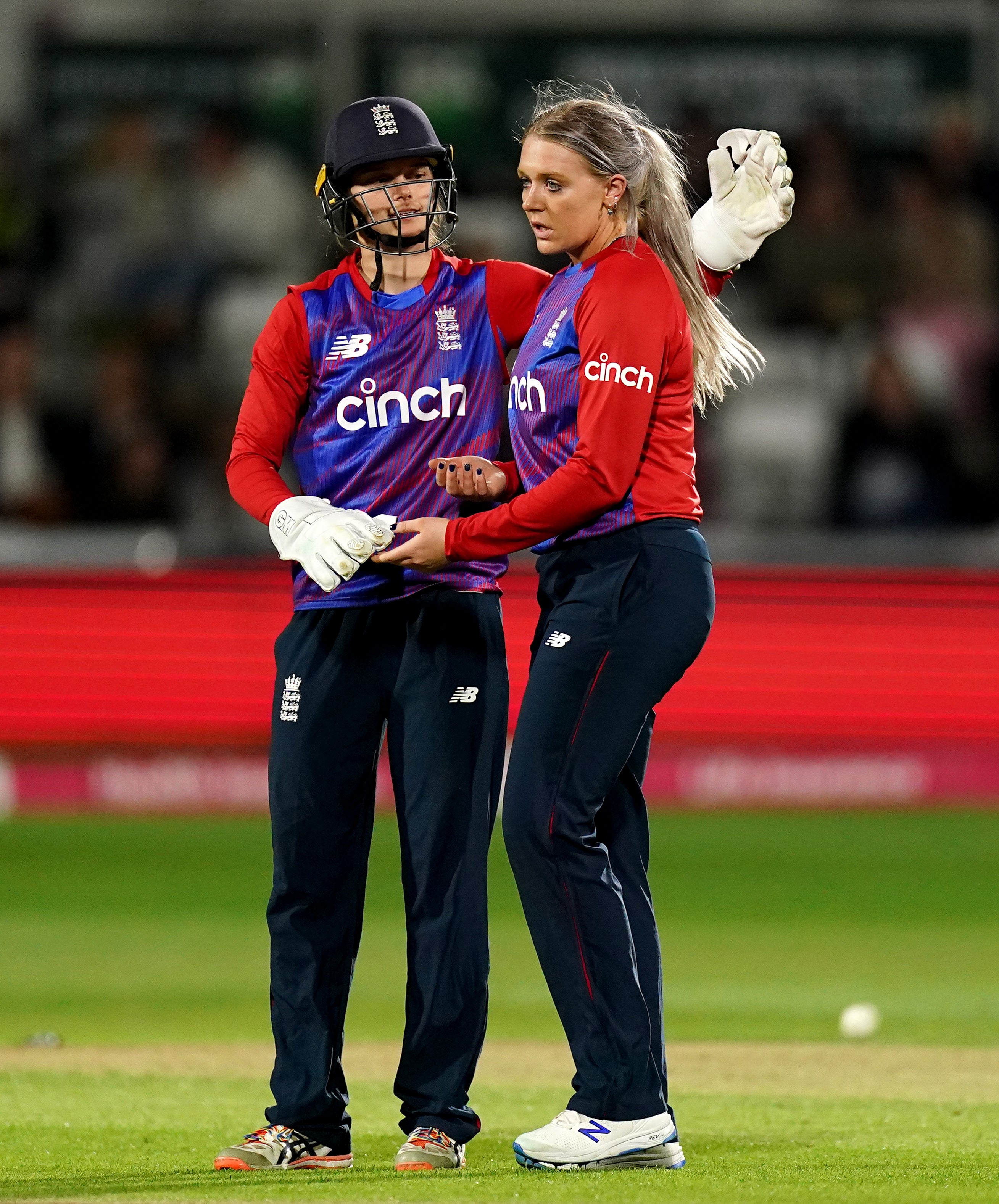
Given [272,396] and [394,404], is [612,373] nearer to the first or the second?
[394,404]

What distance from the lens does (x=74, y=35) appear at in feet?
47.1

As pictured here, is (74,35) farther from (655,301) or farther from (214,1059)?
(655,301)

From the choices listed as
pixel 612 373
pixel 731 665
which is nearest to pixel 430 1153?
pixel 612 373

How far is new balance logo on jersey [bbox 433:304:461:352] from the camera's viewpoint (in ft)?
15.5

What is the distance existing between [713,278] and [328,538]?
112cm

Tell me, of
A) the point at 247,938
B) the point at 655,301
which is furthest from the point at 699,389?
the point at 247,938

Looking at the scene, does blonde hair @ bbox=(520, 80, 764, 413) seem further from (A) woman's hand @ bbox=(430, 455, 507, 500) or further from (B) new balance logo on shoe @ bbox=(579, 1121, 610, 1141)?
(B) new balance logo on shoe @ bbox=(579, 1121, 610, 1141)

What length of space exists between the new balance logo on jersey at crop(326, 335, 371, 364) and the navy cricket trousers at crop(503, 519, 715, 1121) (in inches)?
26.8

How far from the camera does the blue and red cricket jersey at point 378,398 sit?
15.4 ft

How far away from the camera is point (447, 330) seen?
4734 mm

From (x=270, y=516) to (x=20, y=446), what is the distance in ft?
29.0

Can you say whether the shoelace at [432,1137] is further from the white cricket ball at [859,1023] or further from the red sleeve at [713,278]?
the white cricket ball at [859,1023]

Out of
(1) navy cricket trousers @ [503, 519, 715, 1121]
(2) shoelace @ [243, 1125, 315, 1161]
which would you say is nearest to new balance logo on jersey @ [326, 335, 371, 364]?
(1) navy cricket trousers @ [503, 519, 715, 1121]

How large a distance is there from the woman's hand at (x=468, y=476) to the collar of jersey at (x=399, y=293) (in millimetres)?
404
